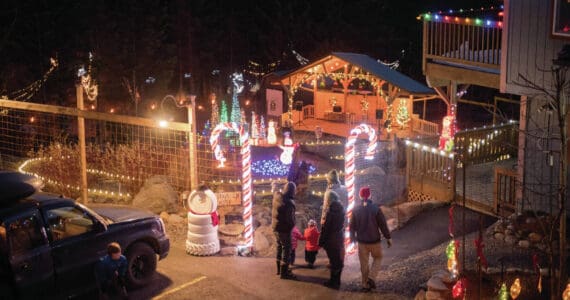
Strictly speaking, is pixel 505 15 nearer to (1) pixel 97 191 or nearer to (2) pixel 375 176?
(2) pixel 375 176

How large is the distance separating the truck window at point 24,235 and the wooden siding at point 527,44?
346 inches

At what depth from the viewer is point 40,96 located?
2292 cm

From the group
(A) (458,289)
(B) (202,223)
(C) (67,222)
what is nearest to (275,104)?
(B) (202,223)

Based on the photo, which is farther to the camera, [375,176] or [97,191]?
[375,176]

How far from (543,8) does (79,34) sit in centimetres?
1601

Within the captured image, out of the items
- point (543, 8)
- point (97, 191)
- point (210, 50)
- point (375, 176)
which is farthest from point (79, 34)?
point (210, 50)

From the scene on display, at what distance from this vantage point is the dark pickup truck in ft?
28.1

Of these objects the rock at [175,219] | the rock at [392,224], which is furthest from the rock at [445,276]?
the rock at [175,219]

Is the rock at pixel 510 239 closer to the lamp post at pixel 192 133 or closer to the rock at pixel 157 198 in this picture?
the lamp post at pixel 192 133

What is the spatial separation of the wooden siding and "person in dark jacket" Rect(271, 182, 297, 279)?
5.05 metres

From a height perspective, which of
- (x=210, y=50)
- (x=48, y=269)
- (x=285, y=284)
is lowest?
(x=285, y=284)

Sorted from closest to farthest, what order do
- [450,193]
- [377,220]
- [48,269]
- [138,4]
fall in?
1. [48,269]
2. [377,220]
3. [450,193]
4. [138,4]

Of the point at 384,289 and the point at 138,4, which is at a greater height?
the point at 138,4

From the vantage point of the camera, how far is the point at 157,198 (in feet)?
46.4
